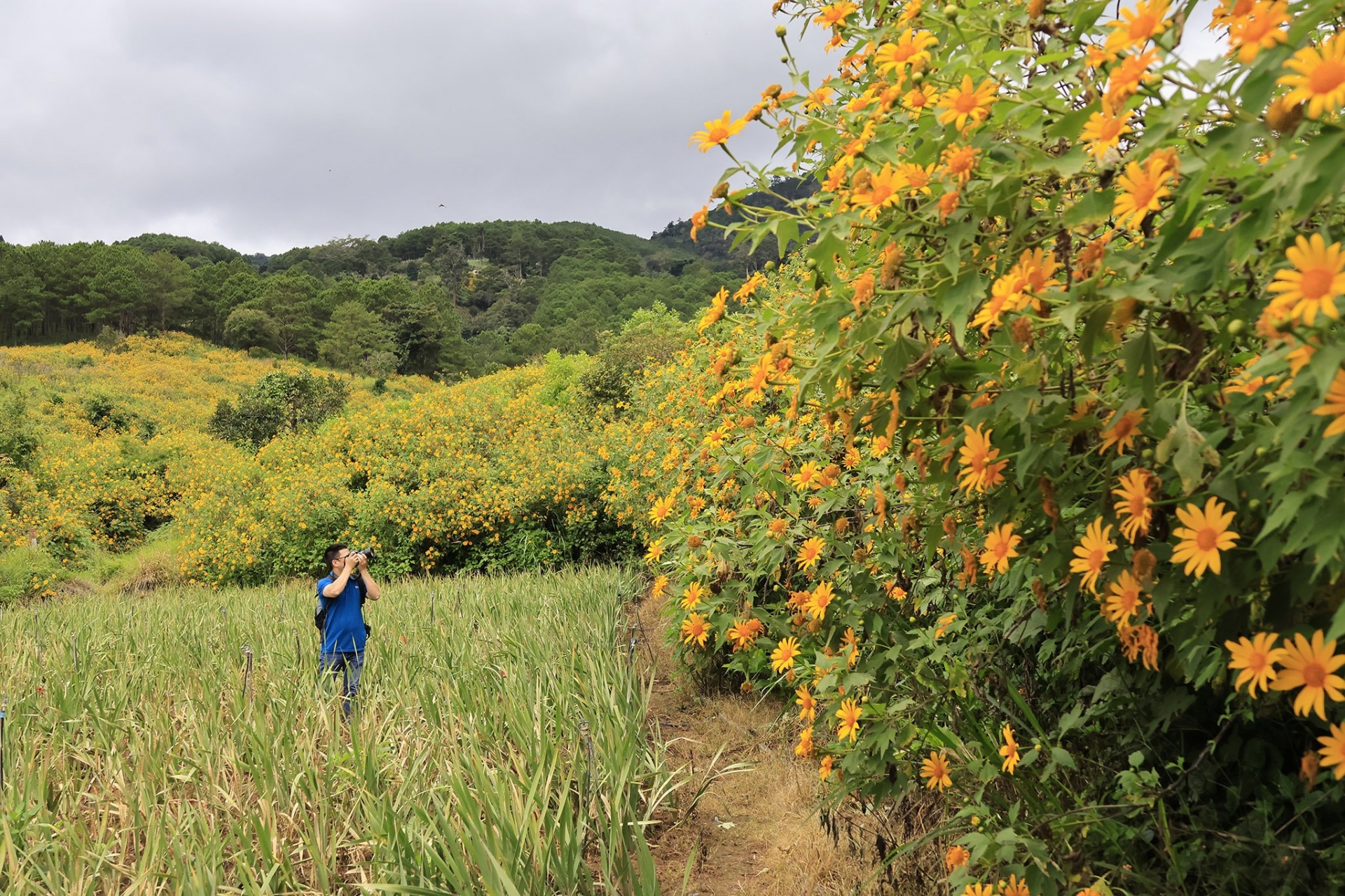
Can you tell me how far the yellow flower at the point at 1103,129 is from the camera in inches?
34.3

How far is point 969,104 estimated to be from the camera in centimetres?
102

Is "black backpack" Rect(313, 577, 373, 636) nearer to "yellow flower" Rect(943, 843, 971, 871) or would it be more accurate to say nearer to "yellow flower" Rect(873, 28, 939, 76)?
"yellow flower" Rect(943, 843, 971, 871)

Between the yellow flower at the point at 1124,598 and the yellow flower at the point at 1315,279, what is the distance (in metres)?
0.41

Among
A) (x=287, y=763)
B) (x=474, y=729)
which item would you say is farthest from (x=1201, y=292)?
(x=287, y=763)

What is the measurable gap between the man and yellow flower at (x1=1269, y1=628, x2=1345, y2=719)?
13.3 feet

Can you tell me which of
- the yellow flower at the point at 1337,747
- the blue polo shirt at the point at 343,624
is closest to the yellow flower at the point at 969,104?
the yellow flower at the point at 1337,747

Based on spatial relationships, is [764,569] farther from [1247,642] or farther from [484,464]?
[484,464]

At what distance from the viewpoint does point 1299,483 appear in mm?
833

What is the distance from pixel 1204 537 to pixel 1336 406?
27 cm

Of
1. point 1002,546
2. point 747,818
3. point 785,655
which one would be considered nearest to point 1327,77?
point 1002,546

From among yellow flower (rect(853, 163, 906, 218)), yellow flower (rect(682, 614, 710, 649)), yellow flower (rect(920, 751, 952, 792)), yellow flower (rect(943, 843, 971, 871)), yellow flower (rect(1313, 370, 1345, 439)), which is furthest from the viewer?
yellow flower (rect(682, 614, 710, 649))

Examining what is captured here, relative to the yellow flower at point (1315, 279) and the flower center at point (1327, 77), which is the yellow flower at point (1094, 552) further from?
the flower center at point (1327, 77)

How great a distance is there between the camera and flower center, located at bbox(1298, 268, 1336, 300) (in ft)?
2.27

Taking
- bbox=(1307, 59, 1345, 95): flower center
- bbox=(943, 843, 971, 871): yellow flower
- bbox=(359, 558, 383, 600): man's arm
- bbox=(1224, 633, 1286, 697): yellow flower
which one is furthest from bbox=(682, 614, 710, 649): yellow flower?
bbox=(1307, 59, 1345, 95): flower center
